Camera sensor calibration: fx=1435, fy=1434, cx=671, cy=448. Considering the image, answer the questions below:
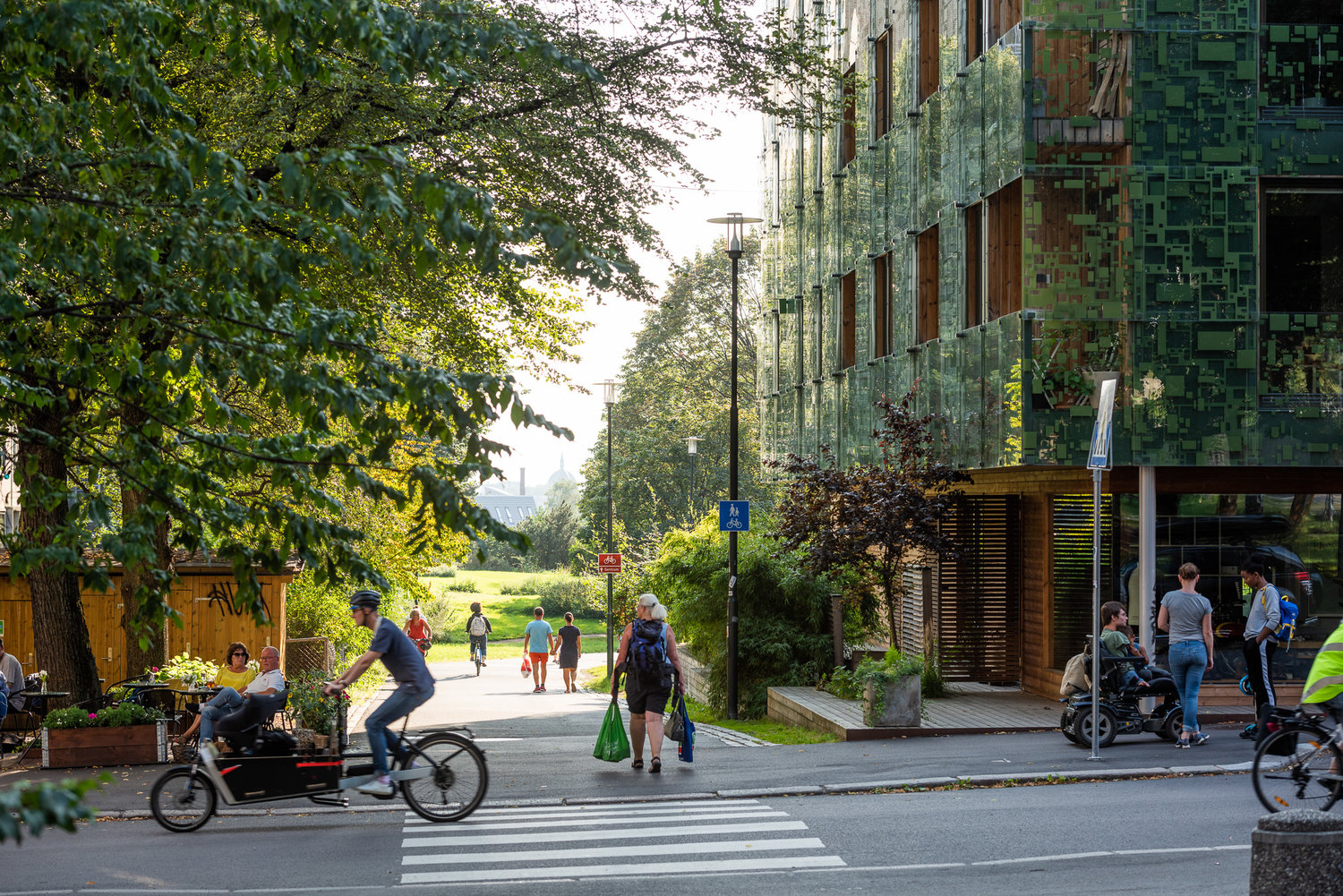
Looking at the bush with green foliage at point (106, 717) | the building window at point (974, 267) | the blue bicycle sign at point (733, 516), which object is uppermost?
the building window at point (974, 267)

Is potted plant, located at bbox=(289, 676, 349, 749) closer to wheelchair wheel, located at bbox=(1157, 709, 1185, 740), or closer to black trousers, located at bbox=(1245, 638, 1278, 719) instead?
wheelchair wheel, located at bbox=(1157, 709, 1185, 740)

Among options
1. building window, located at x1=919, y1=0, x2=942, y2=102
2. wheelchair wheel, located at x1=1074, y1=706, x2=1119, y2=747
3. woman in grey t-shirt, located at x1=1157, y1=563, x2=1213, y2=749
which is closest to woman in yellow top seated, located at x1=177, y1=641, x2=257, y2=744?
wheelchair wheel, located at x1=1074, y1=706, x2=1119, y2=747

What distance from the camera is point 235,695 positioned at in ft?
46.6

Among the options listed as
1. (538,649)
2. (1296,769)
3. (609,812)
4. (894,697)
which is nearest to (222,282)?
(609,812)

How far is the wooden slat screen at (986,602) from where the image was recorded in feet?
71.7

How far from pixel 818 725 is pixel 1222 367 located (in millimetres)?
6529

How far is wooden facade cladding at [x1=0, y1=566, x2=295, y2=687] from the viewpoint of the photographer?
22406 millimetres

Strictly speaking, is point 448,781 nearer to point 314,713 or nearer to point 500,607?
point 314,713

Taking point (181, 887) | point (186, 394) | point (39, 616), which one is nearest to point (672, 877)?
point (181, 887)

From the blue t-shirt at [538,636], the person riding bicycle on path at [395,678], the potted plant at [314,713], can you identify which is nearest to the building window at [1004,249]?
the potted plant at [314,713]

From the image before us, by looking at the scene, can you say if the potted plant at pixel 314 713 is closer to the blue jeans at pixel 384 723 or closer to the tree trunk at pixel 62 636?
the tree trunk at pixel 62 636

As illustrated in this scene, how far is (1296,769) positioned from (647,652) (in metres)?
5.80

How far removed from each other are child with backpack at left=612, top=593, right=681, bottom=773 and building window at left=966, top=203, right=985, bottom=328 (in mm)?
7466

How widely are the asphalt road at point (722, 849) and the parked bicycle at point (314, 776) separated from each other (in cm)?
19
